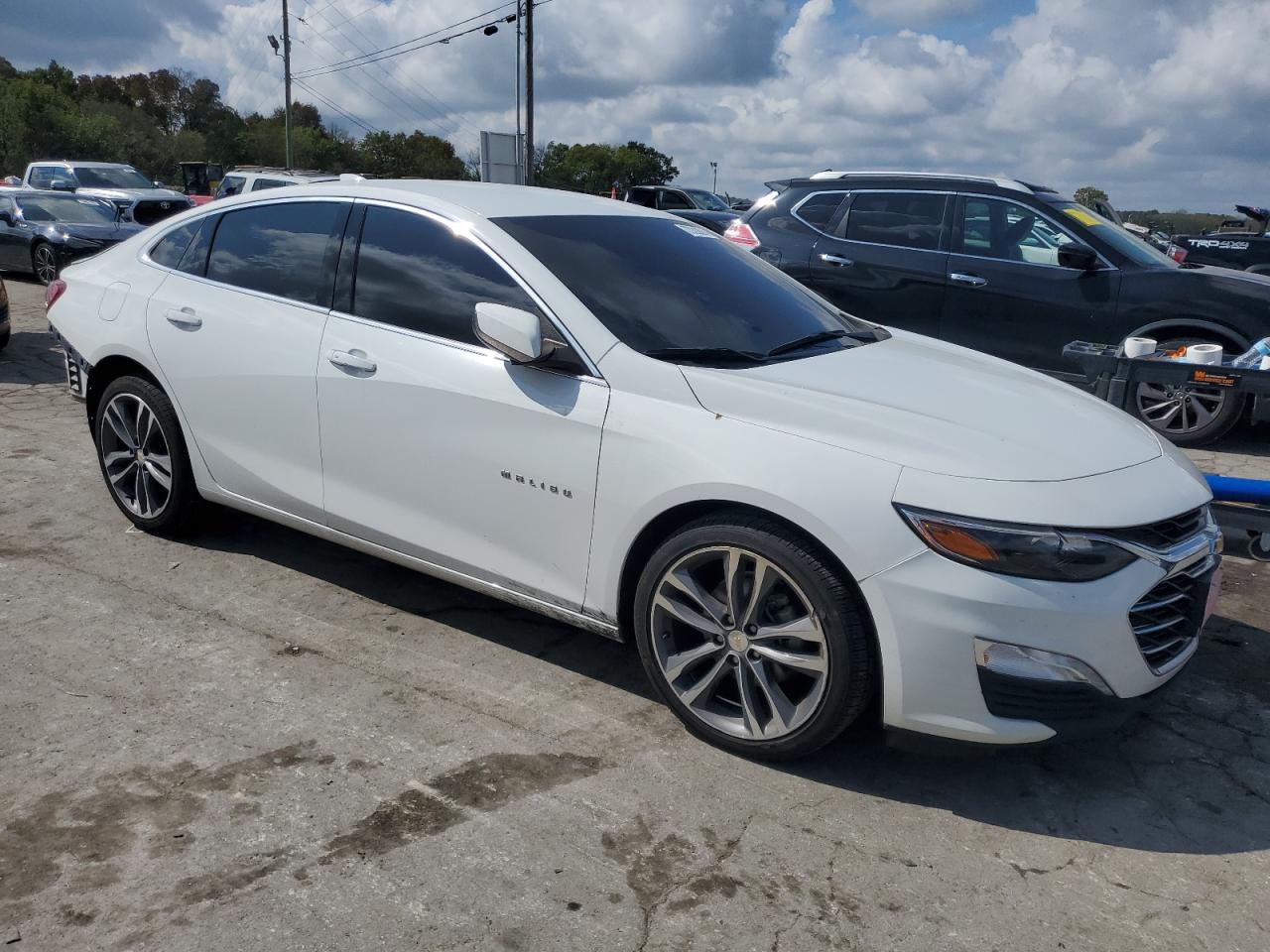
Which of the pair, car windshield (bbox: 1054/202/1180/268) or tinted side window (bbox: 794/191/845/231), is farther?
tinted side window (bbox: 794/191/845/231)

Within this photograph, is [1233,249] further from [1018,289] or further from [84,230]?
[84,230]

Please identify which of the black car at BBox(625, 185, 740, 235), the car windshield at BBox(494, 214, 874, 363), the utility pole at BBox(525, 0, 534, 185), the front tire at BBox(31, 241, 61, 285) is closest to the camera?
the car windshield at BBox(494, 214, 874, 363)

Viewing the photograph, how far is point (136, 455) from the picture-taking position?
487 centimetres

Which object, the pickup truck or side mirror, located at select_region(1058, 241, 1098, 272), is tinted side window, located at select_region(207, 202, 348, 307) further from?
the pickup truck

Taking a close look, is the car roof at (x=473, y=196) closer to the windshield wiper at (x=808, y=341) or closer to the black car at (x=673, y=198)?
the windshield wiper at (x=808, y=341)

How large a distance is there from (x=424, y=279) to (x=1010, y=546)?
2222mm

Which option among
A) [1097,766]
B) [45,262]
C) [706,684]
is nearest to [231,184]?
[45,262]

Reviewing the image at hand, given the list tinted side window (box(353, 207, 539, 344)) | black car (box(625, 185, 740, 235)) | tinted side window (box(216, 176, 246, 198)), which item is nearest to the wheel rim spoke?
tinted side window (box(353, 207, 539, 344))

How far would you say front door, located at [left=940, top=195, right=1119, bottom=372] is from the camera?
26.1 ft

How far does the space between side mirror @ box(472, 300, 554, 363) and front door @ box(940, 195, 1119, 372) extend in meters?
5.60

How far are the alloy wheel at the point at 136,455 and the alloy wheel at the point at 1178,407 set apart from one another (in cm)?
655

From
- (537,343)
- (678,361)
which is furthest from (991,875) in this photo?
(537,343)

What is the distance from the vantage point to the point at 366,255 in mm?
4051

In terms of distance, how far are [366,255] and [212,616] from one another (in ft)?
5.02
